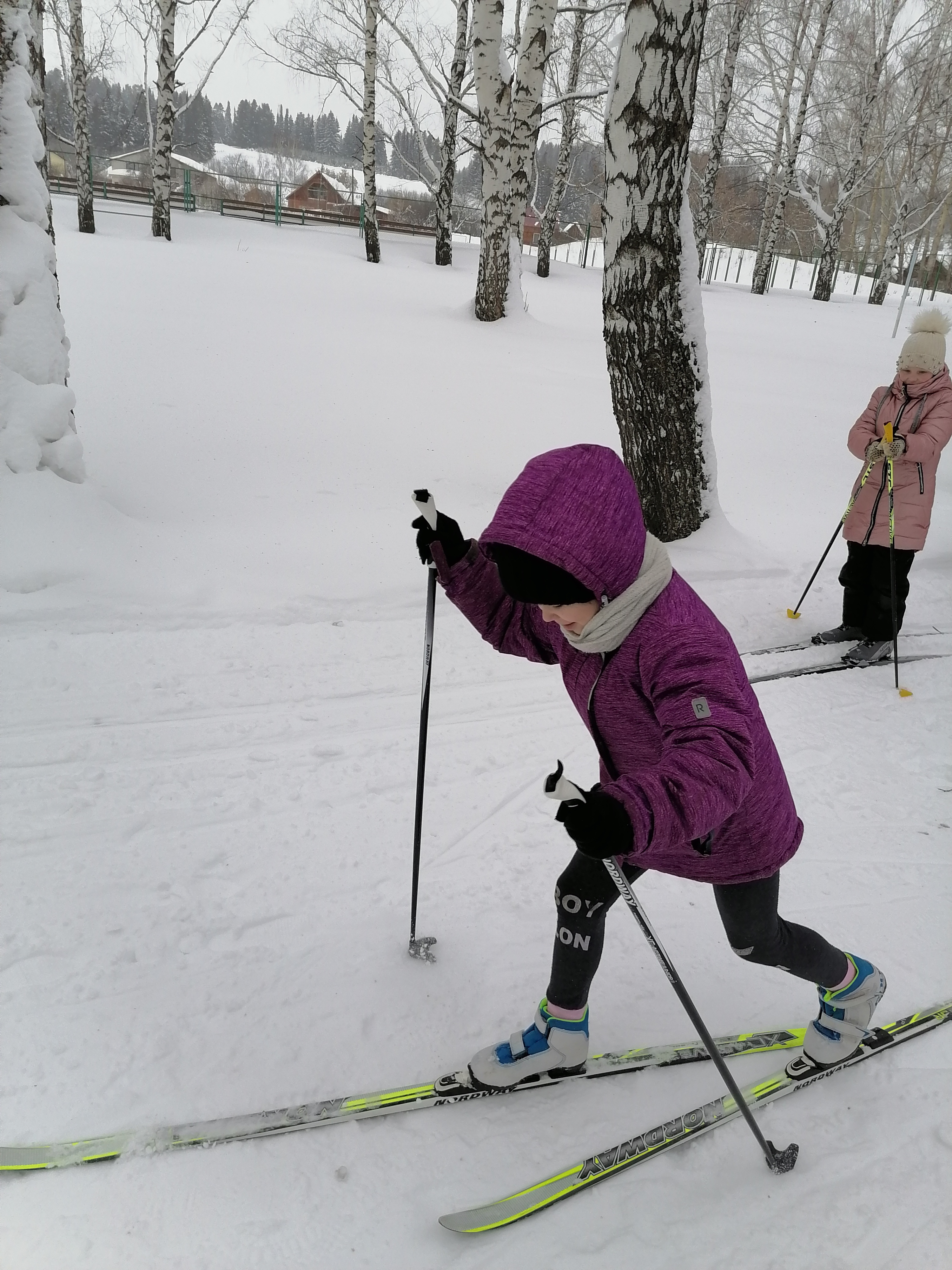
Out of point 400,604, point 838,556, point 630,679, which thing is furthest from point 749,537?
point 630,679

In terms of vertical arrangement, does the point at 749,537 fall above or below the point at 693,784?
below

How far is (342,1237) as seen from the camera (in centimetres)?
180

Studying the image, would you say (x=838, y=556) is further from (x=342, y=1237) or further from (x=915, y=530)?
(x=342, y=1237)

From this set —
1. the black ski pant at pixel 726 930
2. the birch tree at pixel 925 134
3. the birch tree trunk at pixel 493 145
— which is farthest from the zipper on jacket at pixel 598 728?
the birch tree at pixel 925 134

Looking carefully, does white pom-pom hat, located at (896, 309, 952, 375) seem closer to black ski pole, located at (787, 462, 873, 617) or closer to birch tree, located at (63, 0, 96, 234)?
black ski pole, located at (787, 462, 873, 617)

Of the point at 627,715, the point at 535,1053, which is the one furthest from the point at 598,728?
the point at 535,1053

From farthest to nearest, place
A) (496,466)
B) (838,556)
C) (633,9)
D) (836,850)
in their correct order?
1. (496,466)
2. (838,556)
3. (633,9)
4. (836,850)

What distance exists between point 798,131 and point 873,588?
20353 millimetres

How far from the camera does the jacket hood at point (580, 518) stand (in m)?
1.52

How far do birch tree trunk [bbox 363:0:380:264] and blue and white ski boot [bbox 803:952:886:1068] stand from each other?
1698cm

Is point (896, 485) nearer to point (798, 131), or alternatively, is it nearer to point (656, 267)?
point (656, 267)

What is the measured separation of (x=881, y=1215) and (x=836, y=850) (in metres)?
1.42

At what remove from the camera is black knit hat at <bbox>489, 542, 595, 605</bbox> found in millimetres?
1554

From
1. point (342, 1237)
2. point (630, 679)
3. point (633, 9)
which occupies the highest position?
point (633, 9)
